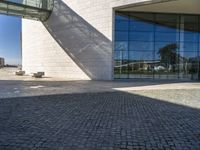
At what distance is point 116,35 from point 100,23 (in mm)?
2066

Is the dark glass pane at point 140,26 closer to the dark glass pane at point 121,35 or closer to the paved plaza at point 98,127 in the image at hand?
the dark glass pane at point 121,35

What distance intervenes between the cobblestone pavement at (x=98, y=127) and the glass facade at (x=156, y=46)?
17518 mm

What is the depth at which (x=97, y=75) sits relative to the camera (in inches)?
1068

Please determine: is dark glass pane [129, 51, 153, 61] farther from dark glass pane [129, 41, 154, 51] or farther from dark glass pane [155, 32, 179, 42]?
dark glass pane [155, 32, 179, 42]

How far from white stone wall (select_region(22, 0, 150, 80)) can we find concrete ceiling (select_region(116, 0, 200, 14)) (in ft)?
4.77

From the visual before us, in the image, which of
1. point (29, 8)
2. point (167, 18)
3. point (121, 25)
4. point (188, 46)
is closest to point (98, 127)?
point (121, 25)

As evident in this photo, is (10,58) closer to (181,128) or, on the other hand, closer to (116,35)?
(116,35)

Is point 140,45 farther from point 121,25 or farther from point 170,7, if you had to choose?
point 170,7

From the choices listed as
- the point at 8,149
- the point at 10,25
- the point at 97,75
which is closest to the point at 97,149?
the point at 8,149

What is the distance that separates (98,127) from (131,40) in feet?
70.4

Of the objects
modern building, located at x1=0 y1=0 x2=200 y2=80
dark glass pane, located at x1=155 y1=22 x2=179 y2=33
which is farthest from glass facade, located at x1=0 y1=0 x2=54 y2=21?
dark glass pane, located at x1=155 y1=22 x2=179 y2=33

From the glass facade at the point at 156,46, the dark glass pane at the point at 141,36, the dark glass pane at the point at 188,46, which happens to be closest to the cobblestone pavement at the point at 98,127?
the glass facade at the point at 156,46

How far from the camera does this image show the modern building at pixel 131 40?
26.5 meters

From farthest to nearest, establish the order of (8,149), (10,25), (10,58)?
(10,58) < (10,25) < (8,149)
